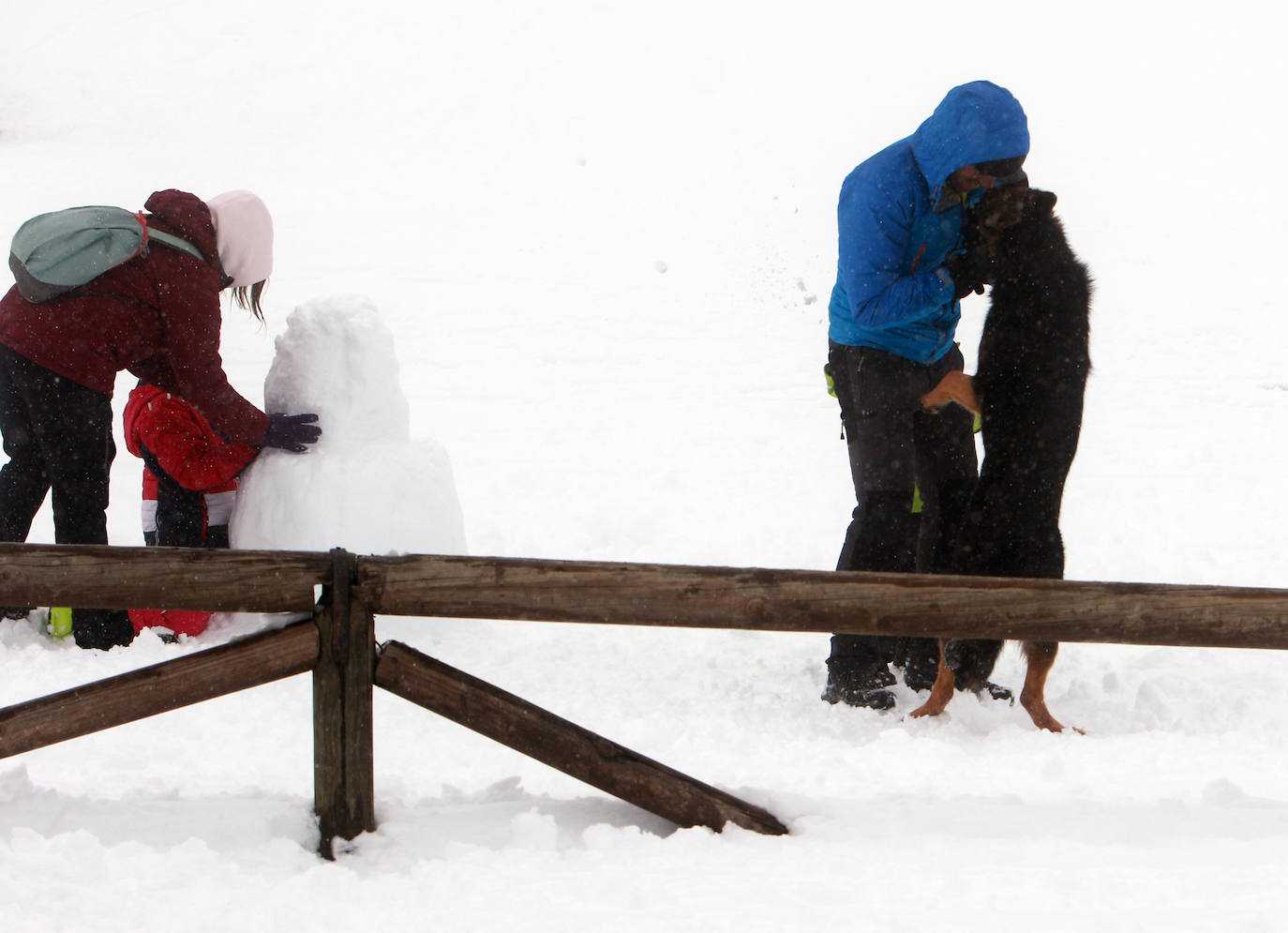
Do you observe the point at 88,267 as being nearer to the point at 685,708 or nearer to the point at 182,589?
the point at 182,589

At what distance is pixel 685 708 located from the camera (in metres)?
3.85

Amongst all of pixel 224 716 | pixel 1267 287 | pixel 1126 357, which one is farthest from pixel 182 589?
pixel 1267 287

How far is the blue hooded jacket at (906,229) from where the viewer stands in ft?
10.8

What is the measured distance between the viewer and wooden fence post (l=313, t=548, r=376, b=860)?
8.41 ft

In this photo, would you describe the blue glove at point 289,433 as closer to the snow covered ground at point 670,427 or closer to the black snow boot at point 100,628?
the snow covered ground at point 670,427

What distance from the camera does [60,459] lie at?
401cm

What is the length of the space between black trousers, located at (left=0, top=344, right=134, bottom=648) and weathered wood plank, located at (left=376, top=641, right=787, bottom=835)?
1877 millimetres

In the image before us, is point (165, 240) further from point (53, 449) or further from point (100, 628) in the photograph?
point (100, 628)

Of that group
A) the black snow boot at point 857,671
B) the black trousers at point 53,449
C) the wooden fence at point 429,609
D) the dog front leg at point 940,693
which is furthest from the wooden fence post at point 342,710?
the black trousers at point 53,449

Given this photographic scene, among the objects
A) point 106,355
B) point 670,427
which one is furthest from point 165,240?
point 670,427

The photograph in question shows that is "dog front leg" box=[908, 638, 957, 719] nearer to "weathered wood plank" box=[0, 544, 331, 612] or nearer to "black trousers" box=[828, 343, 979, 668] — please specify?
"black trousers" box=[828, 343, 979, 668]

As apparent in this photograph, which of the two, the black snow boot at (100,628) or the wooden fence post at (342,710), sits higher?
the wooden fence post at (342,710)

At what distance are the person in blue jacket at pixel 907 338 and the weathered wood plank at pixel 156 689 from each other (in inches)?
72.9

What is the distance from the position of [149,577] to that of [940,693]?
7.65 ft
